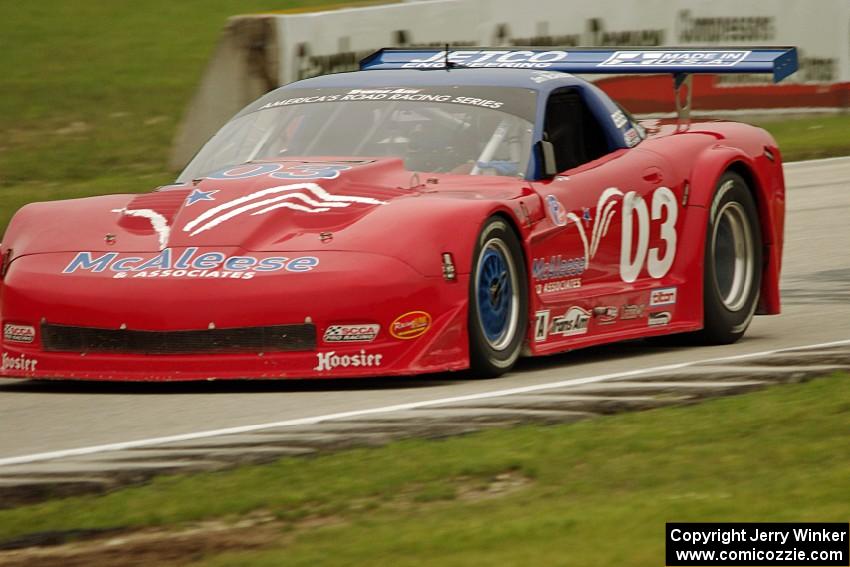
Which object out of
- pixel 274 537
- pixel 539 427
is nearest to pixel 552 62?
pixel 539 427

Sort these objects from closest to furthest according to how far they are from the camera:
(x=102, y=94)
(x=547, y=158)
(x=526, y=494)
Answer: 1. (x=526, y=494)
2. (x=547, y=158)
3. (x=102, y=94)

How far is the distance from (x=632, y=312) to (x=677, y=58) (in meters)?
1.94

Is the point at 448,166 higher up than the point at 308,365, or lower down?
higher up

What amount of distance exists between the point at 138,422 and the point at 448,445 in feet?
3.97

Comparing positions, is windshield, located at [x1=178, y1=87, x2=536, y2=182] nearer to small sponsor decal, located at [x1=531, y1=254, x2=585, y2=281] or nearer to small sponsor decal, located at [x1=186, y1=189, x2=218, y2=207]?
small sponsor decal, located at [x1=531, y1=254, x2=585, y2=281]

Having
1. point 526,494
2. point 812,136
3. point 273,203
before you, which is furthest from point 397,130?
point 812,136

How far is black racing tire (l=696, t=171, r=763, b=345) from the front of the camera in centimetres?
893

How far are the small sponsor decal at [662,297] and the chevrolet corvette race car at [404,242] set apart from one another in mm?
16

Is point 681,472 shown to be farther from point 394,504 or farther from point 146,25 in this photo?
point 146,25

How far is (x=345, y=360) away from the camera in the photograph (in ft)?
22.6

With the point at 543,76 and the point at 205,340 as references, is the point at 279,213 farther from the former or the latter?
the point at 543,76

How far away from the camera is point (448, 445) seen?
18.6 ft

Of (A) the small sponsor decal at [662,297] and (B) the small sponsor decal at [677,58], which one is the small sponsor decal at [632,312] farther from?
(B) the small sponsor decal at [677,58]

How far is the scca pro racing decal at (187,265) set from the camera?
6.91 metres
